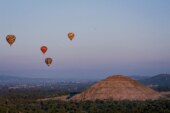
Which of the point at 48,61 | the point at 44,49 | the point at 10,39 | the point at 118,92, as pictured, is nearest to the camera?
the point at 10,39

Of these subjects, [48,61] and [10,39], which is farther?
[48,61]

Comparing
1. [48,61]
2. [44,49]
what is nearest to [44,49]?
[44,49]

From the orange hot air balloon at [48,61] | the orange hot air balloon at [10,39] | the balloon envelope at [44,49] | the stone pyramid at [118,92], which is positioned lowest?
the stone pyramid at [118,92]

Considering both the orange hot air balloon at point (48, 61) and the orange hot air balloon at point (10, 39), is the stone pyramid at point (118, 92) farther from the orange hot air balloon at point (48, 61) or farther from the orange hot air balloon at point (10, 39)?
the orange hot air balloon at point (10, 39)

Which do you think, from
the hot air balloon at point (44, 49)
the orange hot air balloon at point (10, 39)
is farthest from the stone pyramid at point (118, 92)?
the orange hot air balloon at point (10, 39)

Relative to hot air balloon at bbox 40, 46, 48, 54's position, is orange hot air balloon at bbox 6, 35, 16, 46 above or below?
above

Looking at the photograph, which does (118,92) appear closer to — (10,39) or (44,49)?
(44,49)

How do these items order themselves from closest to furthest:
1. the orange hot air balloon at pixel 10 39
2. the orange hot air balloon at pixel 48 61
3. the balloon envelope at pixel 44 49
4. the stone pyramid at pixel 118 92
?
the orange hot air balloon at pixel 10 39 < the balloon envelope at pixel 44 49 < the orange hot air balloon at pixel 48 61 < the stone pyramid at pixel 118 92

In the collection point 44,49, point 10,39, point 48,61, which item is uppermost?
point 10,39

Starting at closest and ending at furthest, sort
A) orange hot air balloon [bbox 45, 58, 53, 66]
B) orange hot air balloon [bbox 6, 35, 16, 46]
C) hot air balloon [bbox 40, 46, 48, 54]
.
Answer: orange hot air balloon [bbox 6, 35, 16, 46] → hot air balloon [bbox 40, 46, 48, 54] → orange hot air balloon [bbox 45, 58, 53, 66]

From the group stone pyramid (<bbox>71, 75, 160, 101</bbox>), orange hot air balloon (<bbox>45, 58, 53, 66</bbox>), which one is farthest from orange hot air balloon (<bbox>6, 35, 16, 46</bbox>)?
stone pyramid (<bbox>71, 75, 160, 101</bbox>)

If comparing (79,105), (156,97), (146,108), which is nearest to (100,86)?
(156,97)

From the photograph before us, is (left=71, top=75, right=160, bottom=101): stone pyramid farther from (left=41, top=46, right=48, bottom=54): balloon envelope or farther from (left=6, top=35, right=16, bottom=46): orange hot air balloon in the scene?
(left=6, top=35, right=16, bottom=46): orange hot air balloon
